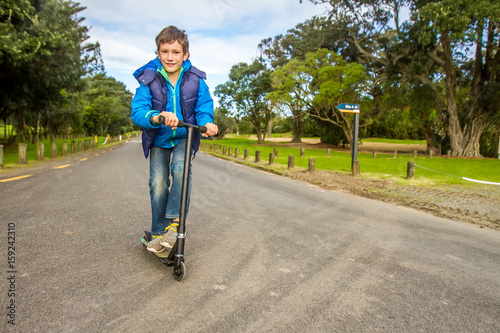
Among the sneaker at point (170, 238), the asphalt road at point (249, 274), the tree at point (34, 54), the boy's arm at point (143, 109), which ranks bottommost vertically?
the asphalt road at point (249, 274)

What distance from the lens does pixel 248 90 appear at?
4397 cm

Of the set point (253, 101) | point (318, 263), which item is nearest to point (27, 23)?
point (318, 263)

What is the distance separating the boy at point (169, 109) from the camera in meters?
2.79

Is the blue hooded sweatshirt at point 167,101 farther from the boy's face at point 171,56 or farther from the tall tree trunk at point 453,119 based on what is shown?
the tall tree trunk at point 453,119

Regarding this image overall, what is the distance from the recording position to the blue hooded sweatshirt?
9.11ft

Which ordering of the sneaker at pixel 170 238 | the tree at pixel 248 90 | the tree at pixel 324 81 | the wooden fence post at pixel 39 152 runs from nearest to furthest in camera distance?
the sneaker at pixel 170 238, the wooden fence post at pixel 39 152, the tree at pixel 324 81, the tree at pixel 248 90

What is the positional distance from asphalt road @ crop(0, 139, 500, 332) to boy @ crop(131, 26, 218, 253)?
1.57ft

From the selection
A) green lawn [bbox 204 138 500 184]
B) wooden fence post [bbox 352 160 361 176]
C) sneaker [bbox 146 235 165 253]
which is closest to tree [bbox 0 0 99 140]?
green lawn [bbox 204 138 500 184]

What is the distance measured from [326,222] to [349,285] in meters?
2.14

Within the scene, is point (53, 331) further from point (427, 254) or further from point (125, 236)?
point (427, 254)

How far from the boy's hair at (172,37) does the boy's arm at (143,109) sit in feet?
1.40

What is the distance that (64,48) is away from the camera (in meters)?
14.5

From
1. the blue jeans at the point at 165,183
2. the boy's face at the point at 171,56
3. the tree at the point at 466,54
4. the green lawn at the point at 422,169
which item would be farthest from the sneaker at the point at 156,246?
the tree at the point at 466,54

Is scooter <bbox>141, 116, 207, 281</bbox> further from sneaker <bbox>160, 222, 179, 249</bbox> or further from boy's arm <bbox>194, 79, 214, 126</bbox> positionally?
boy's arm <bbox>194, 79, 214, 126</bbox>
